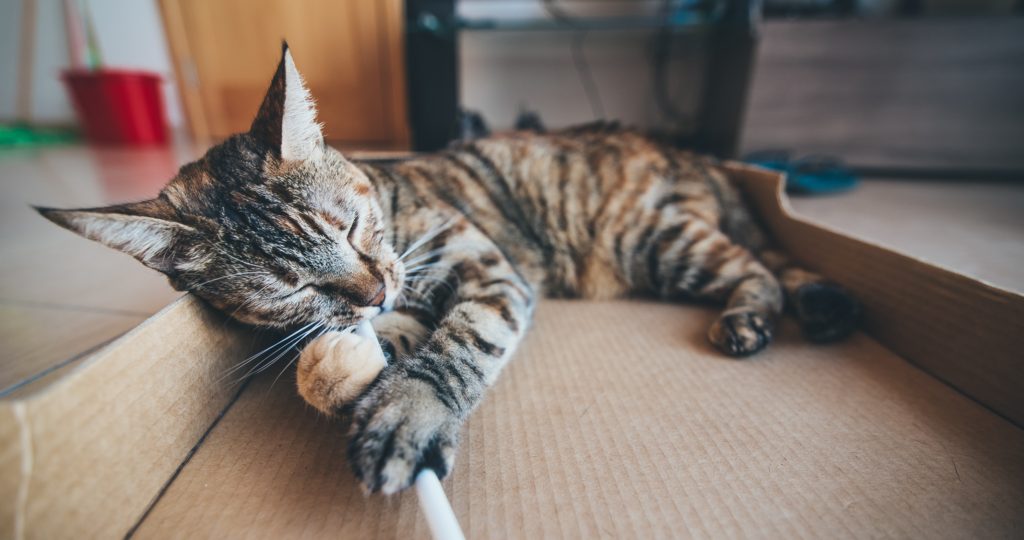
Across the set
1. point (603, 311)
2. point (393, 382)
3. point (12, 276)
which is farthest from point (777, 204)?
point (12, 276)

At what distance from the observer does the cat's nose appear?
0.67 meters

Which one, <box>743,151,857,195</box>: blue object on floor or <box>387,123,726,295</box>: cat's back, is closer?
<box>387,123,726,295</box>: cat's back

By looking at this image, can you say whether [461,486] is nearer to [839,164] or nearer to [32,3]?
[839,164]

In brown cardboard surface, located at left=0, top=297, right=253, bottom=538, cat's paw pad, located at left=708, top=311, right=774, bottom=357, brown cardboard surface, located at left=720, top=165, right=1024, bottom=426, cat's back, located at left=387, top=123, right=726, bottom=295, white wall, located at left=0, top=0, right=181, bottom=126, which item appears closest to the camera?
brown cardboard surface, located at left=0, top=297, right=253, bottom=538

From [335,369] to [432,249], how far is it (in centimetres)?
37

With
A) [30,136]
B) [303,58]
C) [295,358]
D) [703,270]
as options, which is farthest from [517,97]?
[30,136]

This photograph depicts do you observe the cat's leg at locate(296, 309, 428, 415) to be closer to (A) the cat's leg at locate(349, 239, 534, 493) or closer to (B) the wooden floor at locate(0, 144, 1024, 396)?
(A) the cat's leg at locate(349, 239, 534, 493)

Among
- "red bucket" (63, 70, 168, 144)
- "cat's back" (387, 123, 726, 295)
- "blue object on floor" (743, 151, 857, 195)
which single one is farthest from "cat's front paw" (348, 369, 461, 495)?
"red bucket" (63, 70, 168, 144)

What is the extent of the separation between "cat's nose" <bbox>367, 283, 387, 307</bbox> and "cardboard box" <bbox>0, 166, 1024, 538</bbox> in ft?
0.59

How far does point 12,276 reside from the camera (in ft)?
3.24

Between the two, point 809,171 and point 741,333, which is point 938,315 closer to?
point 741,333

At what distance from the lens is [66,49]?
2.86m

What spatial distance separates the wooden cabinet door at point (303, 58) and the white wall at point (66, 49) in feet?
0.57

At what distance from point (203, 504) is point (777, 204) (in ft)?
4.10
